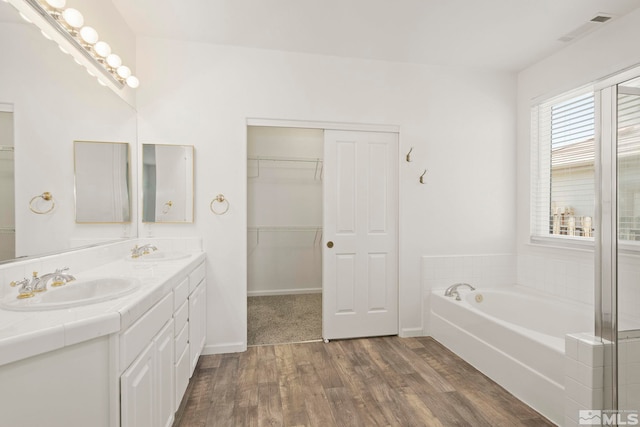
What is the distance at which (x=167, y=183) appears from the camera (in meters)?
2.61

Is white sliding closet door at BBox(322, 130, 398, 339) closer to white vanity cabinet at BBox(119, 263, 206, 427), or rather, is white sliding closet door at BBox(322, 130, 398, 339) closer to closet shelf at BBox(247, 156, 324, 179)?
white vanity cabinet at BBox(119, 263, 206, 427)

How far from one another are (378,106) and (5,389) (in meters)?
2.95

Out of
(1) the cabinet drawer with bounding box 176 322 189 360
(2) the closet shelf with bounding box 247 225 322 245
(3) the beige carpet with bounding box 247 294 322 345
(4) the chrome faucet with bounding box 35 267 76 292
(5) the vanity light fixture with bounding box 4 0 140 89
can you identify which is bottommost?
(3) the beige carpet with bounding box 247 294 322 345

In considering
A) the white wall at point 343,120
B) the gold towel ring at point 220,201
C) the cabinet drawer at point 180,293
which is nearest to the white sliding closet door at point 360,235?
the white wall at point 343,120

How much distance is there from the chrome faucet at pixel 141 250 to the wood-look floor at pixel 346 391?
38.6 inches

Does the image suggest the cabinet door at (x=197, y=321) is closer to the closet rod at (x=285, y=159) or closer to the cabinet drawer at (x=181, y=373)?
the cabinet drawer at (x=181, y=373)

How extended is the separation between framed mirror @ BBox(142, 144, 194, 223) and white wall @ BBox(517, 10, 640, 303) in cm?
318

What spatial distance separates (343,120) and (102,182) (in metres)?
1.98

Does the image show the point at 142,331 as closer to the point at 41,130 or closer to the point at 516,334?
the point at 41,130

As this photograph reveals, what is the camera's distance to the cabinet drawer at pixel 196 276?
84.2 inches

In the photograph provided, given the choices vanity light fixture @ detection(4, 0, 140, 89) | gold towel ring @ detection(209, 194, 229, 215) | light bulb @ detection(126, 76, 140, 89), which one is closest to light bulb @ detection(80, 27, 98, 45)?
vanity light fixture @ detection(4, 0, 140, 89)

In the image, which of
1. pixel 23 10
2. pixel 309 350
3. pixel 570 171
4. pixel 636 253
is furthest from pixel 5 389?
pixel 570 171

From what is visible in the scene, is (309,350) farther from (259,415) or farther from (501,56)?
(501,56)

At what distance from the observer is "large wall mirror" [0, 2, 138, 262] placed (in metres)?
1.34
